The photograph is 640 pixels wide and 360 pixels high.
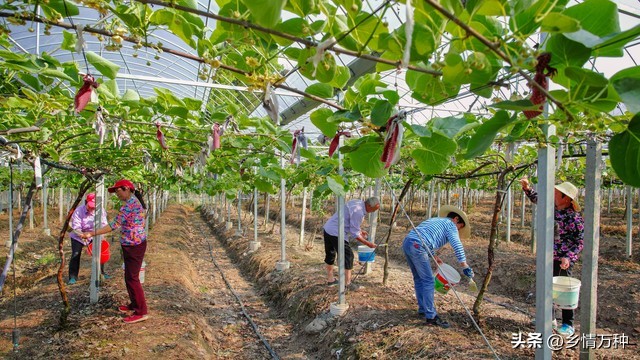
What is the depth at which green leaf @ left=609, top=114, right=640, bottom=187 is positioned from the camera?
78 cm

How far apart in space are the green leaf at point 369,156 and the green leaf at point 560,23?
717mm

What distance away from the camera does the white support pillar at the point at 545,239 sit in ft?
6.99

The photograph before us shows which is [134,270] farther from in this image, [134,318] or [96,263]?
[96,263]

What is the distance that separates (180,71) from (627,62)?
26.6 feet

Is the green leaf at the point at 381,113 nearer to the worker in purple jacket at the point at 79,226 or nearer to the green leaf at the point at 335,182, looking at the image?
the green leaf at the point at 335,182

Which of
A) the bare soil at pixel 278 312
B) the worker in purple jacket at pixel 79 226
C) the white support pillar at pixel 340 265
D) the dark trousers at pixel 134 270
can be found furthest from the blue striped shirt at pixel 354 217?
the worker in purple jacket at pixel 79 226

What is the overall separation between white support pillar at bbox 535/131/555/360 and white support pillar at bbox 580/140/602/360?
1.01 m

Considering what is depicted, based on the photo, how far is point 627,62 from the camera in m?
5.50

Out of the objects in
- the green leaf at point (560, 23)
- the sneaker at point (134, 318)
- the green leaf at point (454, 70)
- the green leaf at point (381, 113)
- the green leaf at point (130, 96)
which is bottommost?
the sneaker at point (134, 318)

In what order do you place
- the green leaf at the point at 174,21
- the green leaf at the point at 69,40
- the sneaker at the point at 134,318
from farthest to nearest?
the sneaker at the point at 134,318 → the green leaf at the point at 69,40 → the green leaf at the point at 174,21

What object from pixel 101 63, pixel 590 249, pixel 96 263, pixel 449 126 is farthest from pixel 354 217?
pixel 101 63

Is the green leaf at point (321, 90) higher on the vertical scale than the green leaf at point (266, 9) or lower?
higher

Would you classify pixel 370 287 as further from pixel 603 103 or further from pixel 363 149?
pixel 603 103

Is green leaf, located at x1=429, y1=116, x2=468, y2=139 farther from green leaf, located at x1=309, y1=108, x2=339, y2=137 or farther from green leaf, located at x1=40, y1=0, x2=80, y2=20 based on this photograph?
green leaf, located at x1=40, y1=0, x2=80, y2=20
